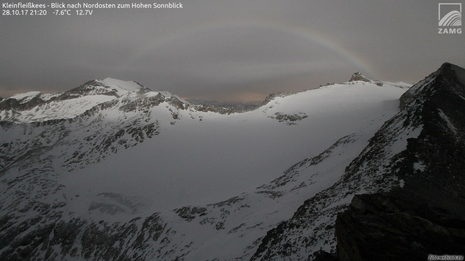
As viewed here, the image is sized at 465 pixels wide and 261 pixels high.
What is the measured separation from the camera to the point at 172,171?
83125 mm

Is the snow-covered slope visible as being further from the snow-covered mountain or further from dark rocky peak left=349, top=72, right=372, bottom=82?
dark rocky peak left=349, top=72, right=372, bottom=82

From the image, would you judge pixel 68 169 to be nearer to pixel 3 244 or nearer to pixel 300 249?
pixel 3 244

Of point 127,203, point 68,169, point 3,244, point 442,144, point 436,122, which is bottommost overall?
point 3,244

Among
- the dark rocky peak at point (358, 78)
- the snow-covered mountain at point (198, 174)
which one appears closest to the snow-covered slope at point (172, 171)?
the snow-covered mountain at point (198, 174)

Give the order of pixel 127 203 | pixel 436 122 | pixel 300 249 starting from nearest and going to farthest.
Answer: pixel 300 249, pixel 436 122, pixel 127 203

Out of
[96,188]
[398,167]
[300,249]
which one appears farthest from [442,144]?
[96,188]

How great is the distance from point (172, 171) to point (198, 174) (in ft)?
33.7

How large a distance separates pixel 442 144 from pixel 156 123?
4177 inches

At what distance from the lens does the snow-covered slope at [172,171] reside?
34969 millimetres

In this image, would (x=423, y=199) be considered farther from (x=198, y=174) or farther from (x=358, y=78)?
(x=358, y=78)

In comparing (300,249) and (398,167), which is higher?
(398,167)

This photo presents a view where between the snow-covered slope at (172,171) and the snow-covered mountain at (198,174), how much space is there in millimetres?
364

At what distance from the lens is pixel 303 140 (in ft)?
272

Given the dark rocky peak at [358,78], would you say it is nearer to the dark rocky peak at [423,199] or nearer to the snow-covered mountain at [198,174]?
the snow-covered mountain at [198,174]
